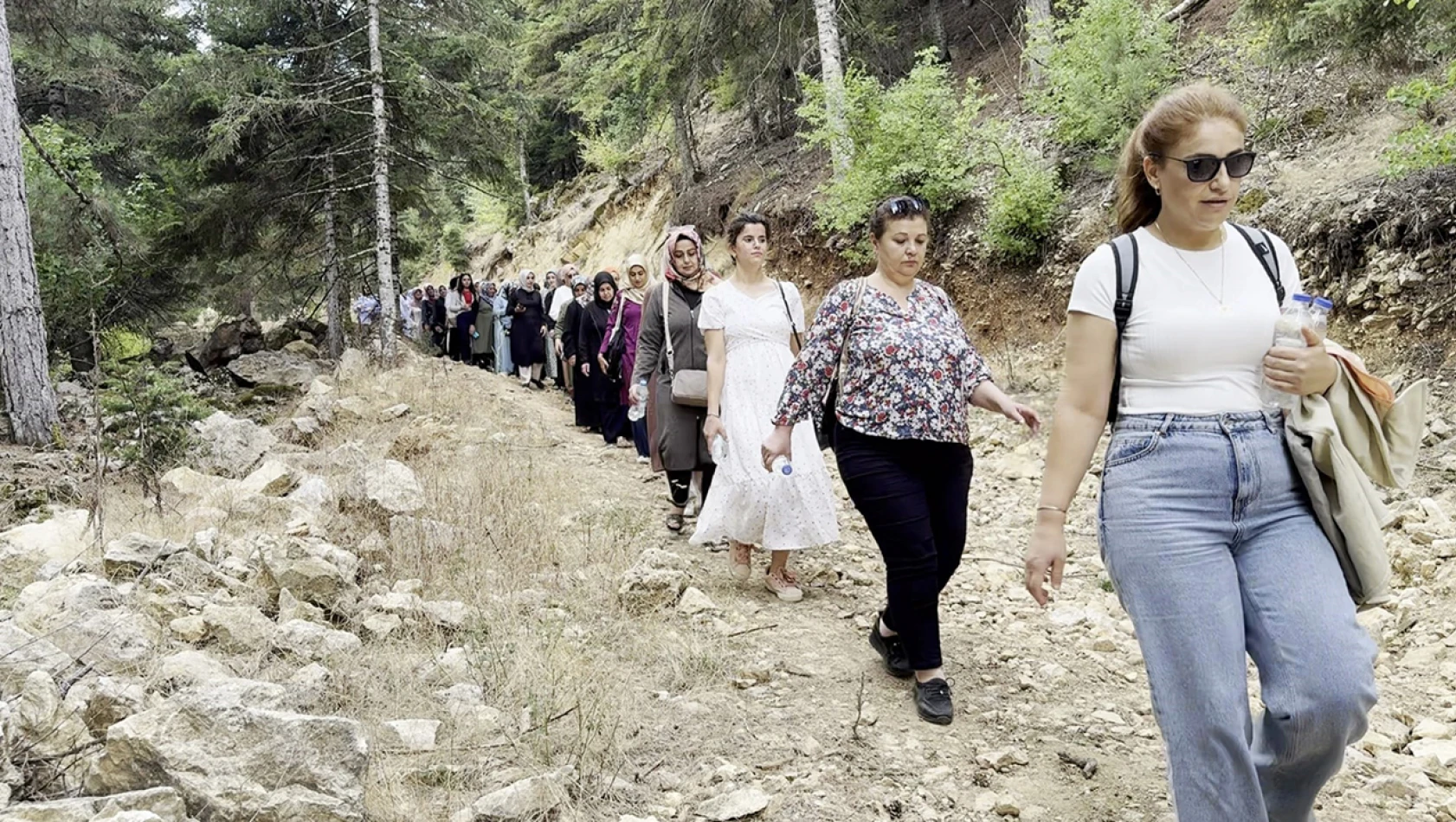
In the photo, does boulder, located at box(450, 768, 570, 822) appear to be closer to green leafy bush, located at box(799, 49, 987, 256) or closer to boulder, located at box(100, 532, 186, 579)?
boulder, located at box(100, 532, 186, 579)

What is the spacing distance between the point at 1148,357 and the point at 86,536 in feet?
17.9

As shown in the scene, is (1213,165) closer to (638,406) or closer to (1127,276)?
(1127,276)

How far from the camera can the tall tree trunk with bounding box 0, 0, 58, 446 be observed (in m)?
9.48

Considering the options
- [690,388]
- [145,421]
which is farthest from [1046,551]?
[145,421]

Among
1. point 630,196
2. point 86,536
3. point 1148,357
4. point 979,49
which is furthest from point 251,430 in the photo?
point 630,196

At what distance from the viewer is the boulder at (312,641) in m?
3.80

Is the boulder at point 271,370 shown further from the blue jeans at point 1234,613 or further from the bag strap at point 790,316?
the blue jeans at point 1234,613

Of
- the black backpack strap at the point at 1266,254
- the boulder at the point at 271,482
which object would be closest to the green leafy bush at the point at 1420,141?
the black backpack strap at the point at 1266,254

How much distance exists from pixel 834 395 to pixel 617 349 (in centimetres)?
523

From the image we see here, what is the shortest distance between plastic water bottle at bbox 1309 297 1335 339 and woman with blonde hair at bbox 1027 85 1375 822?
0.10 feet

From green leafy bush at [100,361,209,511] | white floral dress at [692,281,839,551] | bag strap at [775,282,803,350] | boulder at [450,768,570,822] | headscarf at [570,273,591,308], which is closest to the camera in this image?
boulder at [450,768,570,822]

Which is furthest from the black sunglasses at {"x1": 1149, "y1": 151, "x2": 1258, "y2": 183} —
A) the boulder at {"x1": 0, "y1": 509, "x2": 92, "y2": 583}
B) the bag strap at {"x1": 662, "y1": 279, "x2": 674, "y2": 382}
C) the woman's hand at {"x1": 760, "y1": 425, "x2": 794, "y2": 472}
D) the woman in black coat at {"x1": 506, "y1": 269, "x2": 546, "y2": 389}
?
the woman in black coat at {"x1": 506, "y1": 269, "x2": 546, "y2": 389}

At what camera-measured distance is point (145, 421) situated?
7.58 metres

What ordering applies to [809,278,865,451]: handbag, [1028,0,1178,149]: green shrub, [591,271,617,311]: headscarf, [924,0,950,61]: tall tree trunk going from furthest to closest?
[924,0,950,61]: tall tree trunk
[591,271,617,311]: headscarf
[1028,0,1178,149]: green shrub
[809,278,865,451]: handbag
